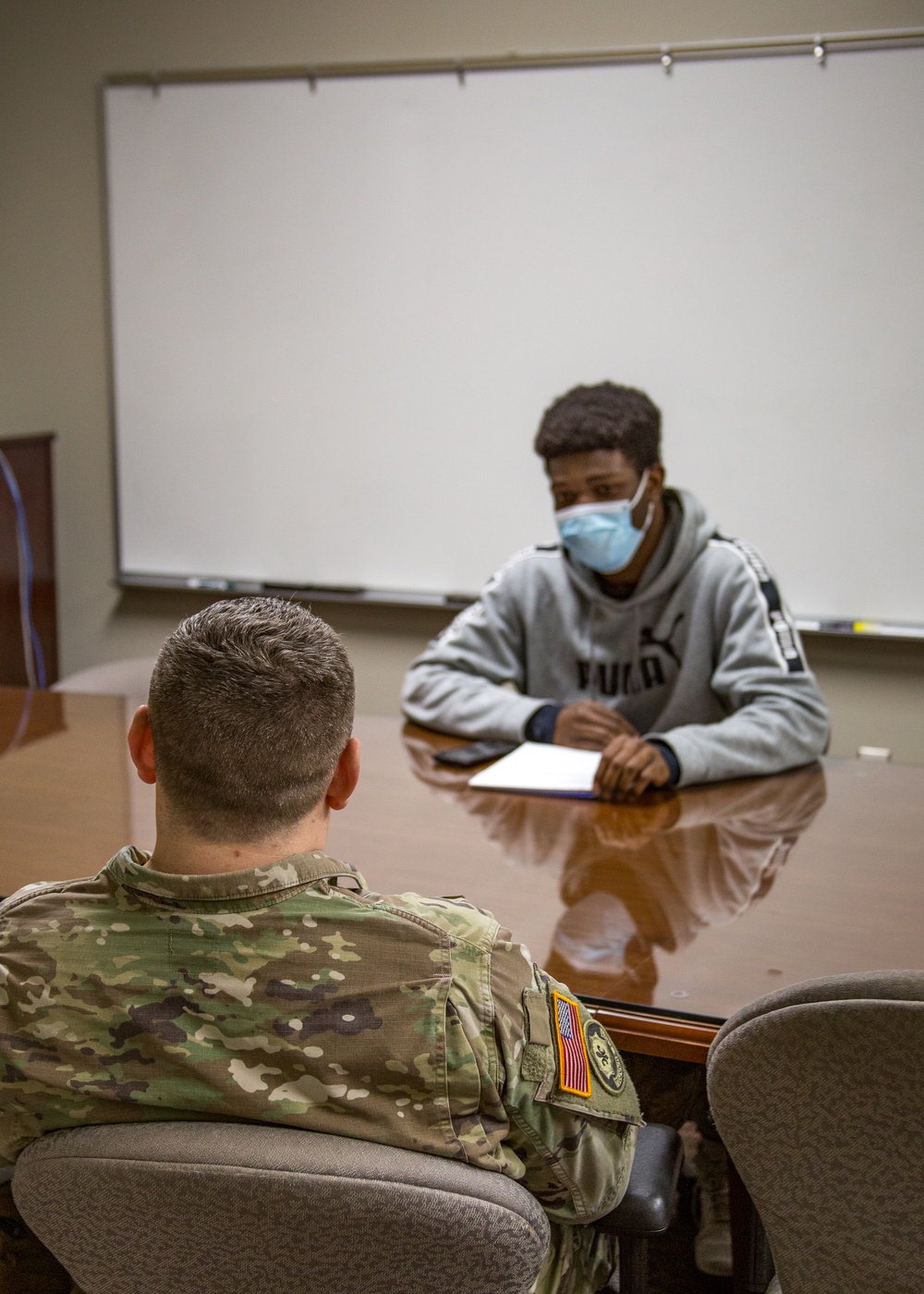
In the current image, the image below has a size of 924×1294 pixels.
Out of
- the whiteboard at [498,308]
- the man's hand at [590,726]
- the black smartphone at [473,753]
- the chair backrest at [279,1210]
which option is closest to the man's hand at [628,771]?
the man's hand at [590,726]

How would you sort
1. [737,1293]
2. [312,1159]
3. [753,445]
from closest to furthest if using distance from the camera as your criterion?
1. [312,1159]
2. [737,1293]
3. [753,445]

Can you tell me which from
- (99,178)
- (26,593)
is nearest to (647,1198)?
(26,593)

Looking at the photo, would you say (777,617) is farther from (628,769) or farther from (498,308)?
(498,308)

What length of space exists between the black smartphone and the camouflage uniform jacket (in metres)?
1.13

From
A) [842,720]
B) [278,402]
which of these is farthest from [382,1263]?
[278,402]

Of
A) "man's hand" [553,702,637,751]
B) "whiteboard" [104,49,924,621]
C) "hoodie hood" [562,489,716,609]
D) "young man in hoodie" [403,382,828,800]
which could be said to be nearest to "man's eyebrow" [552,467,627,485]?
"young man in hoodie" [403,382,828,800]

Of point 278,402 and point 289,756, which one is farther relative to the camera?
point 278,402

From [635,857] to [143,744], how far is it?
833mm

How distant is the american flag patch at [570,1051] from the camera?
0.96 m

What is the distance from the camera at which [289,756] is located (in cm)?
94

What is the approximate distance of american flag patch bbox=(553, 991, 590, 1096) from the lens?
0.96m

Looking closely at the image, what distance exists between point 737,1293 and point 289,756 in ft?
2.38

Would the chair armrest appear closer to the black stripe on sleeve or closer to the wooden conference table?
the wooden conference table

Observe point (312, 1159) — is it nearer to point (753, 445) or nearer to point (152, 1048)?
point (152, 1048)
